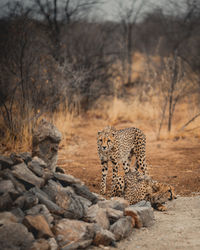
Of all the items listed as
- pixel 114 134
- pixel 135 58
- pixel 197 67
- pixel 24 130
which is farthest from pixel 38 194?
pixel 135 58

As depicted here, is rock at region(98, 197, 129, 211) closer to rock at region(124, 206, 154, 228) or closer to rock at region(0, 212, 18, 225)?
rock at region(124, 206, 154, 228)

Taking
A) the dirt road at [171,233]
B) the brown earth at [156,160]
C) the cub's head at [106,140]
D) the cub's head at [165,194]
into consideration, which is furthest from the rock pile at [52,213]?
the brown earth at [156,160]

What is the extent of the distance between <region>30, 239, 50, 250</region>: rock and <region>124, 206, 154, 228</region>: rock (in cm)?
113

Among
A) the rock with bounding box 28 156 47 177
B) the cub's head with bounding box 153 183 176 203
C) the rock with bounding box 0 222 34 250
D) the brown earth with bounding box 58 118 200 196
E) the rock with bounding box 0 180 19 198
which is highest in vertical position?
the rock with bounding box 28 156 47 177

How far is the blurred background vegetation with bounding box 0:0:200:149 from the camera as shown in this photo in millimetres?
7828

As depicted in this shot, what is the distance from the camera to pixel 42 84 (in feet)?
27.2

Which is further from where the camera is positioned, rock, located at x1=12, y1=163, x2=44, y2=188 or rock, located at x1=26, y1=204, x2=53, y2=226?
rock, located at x1=12, y1=163, x2=44, y2=188

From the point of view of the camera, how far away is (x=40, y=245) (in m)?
2.74

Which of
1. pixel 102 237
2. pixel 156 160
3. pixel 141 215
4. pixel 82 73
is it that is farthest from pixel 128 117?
pixel 102 237

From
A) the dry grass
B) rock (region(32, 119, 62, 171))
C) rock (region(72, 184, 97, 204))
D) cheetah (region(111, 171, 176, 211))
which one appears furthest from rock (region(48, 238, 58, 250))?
the dry grass

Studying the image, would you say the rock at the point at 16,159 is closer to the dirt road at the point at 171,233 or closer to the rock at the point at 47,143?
the rock at the point at 47,143

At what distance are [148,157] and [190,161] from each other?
0.93 m

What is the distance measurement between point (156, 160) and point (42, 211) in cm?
443

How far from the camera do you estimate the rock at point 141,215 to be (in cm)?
362
